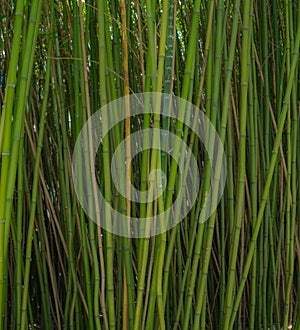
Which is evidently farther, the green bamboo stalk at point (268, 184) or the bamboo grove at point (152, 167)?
the green bamboo stalk at point (268, 184)

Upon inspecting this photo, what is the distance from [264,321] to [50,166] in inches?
24.9

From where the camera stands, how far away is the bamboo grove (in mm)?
979

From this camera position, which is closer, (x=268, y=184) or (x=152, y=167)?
(x=152, y=167)

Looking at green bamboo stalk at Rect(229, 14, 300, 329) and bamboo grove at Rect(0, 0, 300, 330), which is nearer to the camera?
bamboo grove at Rect(0, 0, 300, 330)

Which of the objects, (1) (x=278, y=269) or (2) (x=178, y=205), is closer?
(2) (x=178, y=205)

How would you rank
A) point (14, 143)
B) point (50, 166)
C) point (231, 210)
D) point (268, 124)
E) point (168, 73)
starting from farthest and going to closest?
point (50, 166) → point (268, 124) → point (231, 210) → point (168, 73) → point (14, 143)

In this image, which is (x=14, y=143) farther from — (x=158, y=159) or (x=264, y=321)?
(x=264, y=321)

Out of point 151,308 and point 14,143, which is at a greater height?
point 14,143

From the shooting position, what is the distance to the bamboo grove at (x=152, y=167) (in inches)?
38.5

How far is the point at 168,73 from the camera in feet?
3.34

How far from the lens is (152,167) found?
3.12 feet

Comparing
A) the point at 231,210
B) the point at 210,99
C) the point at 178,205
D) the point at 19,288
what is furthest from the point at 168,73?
the point at 19,288

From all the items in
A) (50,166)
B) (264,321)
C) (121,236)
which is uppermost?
(50,166)

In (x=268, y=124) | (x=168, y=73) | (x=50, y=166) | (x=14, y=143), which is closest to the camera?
(x=14, y=143)
